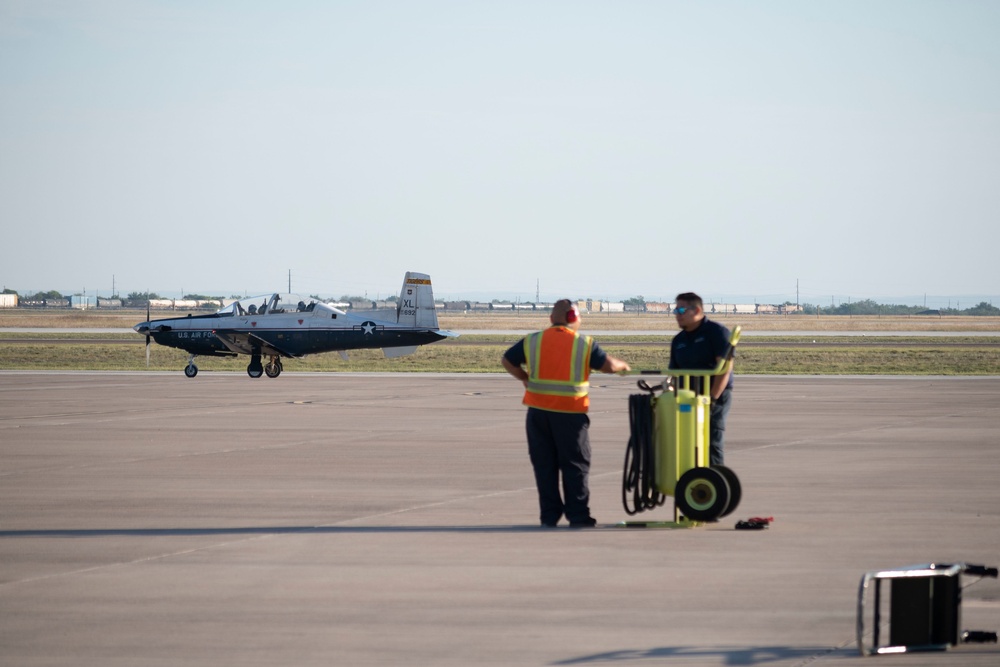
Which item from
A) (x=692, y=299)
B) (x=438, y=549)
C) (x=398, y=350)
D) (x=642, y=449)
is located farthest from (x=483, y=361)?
(x=438, y=549)

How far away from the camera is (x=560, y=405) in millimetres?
10430

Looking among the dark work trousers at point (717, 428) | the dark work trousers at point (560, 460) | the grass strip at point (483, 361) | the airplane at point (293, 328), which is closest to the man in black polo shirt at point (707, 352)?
the dark work trousers at point (717, 428)

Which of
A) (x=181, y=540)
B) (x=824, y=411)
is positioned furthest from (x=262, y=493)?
(x=824, y=411)

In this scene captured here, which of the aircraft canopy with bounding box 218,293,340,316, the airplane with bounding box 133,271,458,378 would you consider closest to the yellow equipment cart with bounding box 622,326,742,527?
the airplane with bounding box 133,271,458,378

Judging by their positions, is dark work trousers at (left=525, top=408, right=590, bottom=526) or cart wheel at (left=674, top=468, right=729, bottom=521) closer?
cart wheel at (left=674, top=468, right=729, bottom=521)

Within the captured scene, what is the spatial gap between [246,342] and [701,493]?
2817 cm

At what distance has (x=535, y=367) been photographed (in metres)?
10.5

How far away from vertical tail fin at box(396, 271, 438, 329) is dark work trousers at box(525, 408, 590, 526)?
86.8 ft

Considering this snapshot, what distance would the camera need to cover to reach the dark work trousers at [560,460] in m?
10.2

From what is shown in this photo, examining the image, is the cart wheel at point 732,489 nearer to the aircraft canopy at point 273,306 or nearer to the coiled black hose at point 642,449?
the coiled black hose at point 642,449

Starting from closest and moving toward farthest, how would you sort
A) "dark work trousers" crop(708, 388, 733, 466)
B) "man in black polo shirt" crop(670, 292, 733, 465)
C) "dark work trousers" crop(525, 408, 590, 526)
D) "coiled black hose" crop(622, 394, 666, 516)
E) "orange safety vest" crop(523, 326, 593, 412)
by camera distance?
"coiled black hose" crop(622, 394, 666, 516) → "dark work trousers" crop(525, 408, 590, 526) → "orange safety vest" crop(523, 326, 593, 412) → "man in black polo shirt" crop(670, 292, 733, 465) → "dark work trousers" crop(708, 388, 733, 466)

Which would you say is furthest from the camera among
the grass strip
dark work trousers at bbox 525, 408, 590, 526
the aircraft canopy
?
the grass strip

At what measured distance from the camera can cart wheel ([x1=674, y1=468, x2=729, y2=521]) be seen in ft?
32.5

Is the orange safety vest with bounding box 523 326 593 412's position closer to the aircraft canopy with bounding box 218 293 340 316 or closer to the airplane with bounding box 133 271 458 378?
the airplane with bounding box 133 271 458 378
